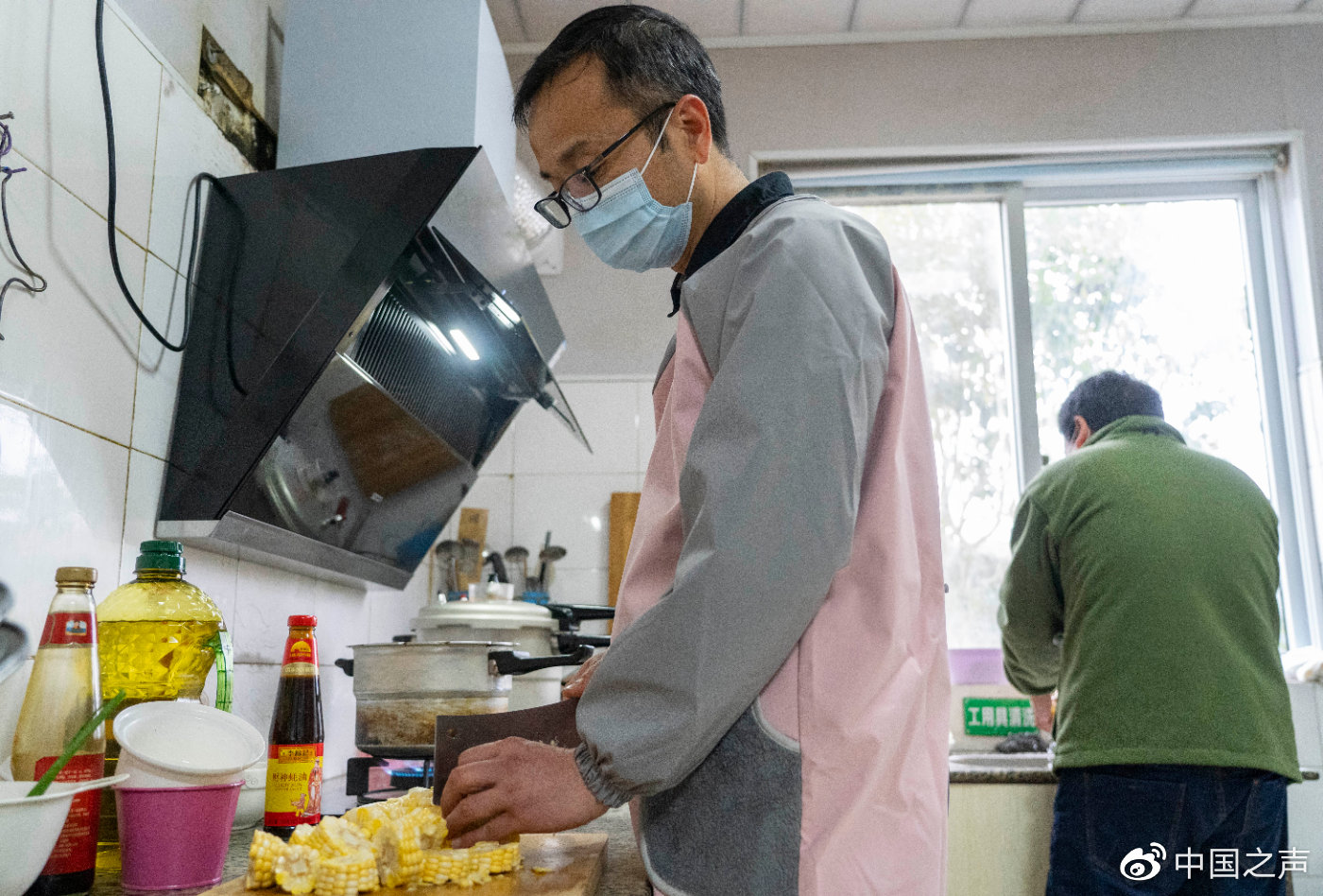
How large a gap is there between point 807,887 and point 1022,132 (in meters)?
2.95

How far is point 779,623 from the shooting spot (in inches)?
31.8

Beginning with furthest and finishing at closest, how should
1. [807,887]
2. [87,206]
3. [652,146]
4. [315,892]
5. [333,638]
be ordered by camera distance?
[333,638] < [87,206] < [652,146] < [315,892] < [807,887]

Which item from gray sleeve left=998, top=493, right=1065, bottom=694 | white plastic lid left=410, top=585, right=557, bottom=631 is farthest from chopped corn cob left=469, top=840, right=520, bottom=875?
gray sleeve left=998, top=493, right=1065, bottom=694

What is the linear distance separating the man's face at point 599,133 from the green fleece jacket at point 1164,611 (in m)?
1.34

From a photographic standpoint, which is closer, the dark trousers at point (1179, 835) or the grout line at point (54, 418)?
the grout line at point (54, 418)

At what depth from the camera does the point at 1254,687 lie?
6.30ft

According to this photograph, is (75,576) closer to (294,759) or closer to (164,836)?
(164,836)

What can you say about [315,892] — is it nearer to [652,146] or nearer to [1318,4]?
[652,146]

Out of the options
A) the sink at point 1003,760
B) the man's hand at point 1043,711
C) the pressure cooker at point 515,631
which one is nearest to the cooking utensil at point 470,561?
the pressure cooker at point 515,631

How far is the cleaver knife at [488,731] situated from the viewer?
42.8 inches

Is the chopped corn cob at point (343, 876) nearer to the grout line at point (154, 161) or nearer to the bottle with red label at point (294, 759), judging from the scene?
the bottle with red label at point (294, 759)

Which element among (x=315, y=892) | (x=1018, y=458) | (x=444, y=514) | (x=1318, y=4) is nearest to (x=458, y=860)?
(x=315, y=892)

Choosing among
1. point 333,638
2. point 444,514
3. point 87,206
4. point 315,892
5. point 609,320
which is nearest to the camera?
point 315,892

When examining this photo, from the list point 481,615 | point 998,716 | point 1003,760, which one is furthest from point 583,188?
point 998,716
